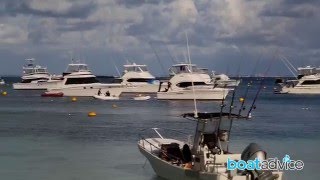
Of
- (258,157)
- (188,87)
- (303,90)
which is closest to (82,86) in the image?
(188,87)

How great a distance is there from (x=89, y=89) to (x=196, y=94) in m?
28.2

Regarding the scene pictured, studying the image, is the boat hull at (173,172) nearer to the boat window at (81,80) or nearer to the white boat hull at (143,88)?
the boat window at (81,80)

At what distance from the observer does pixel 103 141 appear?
44.5 metres

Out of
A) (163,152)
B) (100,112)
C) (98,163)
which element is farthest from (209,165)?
(100,112)

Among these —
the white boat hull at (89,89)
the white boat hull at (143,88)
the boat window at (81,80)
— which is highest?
the boat window at (81,80)

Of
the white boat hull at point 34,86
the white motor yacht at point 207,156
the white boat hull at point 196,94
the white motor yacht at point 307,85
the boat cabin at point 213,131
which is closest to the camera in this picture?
the white motor yacht at point 207,156

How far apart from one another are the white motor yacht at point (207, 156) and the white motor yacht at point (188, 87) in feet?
216

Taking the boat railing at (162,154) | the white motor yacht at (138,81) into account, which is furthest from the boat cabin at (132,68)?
the boat railing at (162,154)

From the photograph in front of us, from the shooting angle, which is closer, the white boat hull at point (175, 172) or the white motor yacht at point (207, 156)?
the white motor yacht at point (207, 156)

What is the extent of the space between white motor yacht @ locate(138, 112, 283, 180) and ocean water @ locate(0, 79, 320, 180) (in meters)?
2.00

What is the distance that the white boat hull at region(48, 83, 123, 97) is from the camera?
112750 millimetres

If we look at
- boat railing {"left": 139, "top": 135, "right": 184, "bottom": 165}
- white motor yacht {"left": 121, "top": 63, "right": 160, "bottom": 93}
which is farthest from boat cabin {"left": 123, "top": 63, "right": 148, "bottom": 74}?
boat railing {"left": 139, "top": 135, "right": 184, "bottom": 165}

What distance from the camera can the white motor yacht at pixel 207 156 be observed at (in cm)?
2370

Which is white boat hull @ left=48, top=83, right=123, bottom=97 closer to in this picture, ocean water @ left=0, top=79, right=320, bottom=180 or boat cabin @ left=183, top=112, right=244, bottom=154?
ocean water @ left=0, top=79, right=320, bottom=180
